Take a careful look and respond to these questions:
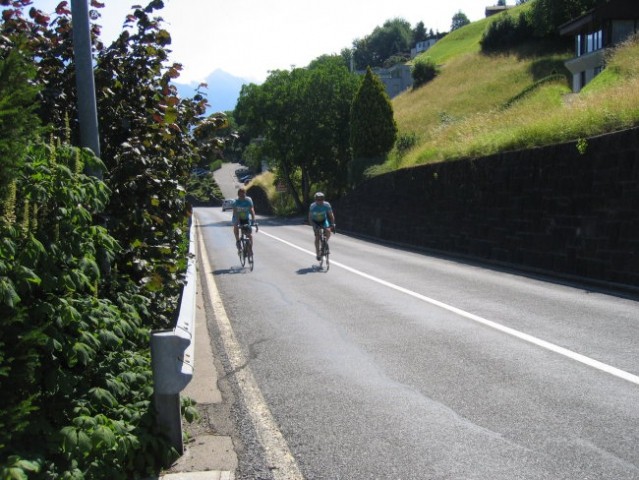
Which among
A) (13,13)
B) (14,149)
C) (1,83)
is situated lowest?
(14,149)

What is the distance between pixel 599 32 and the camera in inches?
1624

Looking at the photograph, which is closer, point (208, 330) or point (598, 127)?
point (208, 330)

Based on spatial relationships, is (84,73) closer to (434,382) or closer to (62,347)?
(62,347)

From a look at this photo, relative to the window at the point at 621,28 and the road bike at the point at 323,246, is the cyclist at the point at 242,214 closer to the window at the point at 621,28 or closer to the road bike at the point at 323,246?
the road bike at the point at 323,246

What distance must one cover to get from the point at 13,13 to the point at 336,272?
1030 centimetres

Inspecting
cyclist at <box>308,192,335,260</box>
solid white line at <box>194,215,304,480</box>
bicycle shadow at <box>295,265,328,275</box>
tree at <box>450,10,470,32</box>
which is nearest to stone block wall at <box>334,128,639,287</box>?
cyclist at <box>308,192,335,260</box>

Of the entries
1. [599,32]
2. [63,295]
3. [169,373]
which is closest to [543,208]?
[169,373]

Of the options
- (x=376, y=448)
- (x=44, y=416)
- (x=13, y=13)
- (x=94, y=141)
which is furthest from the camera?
(x=13, y=13)

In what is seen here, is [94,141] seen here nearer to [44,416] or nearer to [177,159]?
[177,159]

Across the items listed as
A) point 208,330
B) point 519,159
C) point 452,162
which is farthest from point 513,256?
point 208,330

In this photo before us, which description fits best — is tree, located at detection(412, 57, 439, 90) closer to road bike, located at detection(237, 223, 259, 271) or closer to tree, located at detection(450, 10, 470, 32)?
road bike, located at detection(237, 223, 259, 271)

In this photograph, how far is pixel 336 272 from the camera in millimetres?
15023

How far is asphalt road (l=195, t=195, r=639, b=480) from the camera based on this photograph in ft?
14.0

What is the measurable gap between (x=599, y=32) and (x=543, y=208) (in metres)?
32.5
